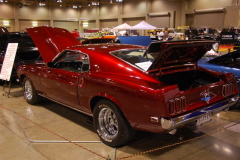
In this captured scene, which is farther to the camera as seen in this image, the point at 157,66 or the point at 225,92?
the point at 225,92

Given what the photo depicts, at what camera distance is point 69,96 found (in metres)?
4.23

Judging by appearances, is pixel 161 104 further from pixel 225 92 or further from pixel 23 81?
pixel 23 81

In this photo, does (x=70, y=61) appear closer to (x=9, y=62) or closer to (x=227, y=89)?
(x=9, y=62)

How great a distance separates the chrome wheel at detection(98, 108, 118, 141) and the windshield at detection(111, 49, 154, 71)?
0.84 metres

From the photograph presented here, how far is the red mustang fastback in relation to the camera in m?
2.92

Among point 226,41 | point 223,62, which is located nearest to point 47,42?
point 223,62

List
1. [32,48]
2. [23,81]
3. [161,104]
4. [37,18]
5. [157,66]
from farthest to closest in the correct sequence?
1. [37,18]
2. [32,48]
3. [23,81]
4. [157,66]
5. [161,104]

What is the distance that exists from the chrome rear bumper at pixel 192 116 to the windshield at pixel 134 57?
101cm

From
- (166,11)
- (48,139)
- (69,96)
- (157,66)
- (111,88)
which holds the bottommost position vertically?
(48,139)

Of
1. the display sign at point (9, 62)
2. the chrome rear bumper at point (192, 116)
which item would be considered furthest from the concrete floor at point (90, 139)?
the display sign at point (9, 62)

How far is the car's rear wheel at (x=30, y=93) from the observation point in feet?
18.5

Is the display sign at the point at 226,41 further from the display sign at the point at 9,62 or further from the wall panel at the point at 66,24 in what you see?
the wall panel at the point at 66,24

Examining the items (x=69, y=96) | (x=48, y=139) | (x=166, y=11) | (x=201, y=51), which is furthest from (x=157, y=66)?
(x=166, y=11)

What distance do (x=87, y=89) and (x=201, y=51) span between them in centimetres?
194
